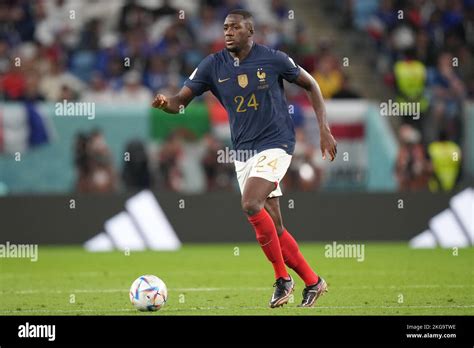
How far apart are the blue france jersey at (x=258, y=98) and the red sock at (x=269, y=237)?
0.70m

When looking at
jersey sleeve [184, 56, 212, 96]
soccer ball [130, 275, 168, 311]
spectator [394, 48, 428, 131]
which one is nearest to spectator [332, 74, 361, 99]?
spectator [394, 48, 428, 131]

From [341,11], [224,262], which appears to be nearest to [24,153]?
[224,262]

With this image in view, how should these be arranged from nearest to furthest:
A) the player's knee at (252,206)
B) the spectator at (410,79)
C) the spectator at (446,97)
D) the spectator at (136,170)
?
the player's knee at (252,206) → the spectator at (136,170) → the spectator at (446,97) → the spectator at (410,79)

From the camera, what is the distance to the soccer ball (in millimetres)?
10508

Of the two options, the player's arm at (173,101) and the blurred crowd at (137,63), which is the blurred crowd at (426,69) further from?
the player's arm at (173,101)

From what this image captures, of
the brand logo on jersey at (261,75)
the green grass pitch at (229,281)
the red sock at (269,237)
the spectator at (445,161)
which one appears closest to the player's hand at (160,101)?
the brand logo on jersey at (261,75)

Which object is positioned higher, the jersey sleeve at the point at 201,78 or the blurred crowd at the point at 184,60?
the blurred crowd at the point at 184,60

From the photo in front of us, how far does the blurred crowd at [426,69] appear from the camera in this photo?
2067 centimetres

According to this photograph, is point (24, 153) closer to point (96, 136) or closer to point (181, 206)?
point (96, 136)

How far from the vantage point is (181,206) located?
1862 centimetres

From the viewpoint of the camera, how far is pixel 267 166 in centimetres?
1068

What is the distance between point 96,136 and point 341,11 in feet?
24.5

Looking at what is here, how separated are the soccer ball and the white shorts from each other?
1.19 m

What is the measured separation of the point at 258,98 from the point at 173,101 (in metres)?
0.81
